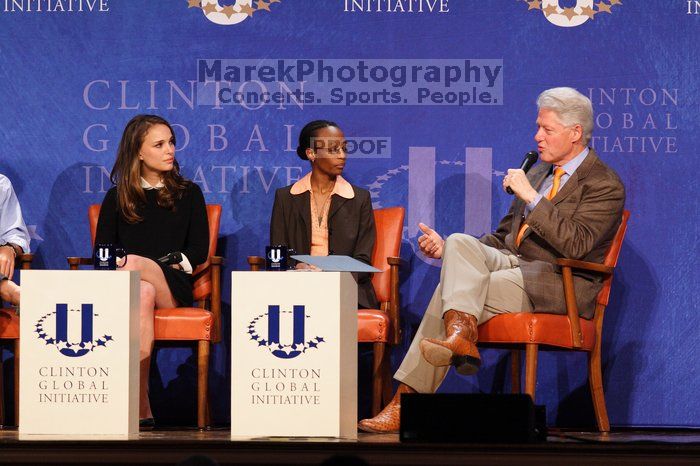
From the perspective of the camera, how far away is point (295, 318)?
3.55 meters

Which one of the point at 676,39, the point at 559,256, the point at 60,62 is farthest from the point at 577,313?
the point at 60,62

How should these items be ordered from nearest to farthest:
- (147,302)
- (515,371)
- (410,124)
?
(147,302), (515,371), (410,124)

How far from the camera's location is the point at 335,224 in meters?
5.15

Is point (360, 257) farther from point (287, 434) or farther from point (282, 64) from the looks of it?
point (287, 434)

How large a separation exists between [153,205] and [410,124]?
1345mm

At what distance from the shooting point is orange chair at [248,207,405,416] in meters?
4.67

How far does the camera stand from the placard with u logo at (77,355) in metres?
3.57

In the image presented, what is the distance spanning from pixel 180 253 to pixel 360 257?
2.69 ft

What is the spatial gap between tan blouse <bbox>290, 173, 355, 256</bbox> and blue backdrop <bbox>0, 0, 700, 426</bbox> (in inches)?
11.4

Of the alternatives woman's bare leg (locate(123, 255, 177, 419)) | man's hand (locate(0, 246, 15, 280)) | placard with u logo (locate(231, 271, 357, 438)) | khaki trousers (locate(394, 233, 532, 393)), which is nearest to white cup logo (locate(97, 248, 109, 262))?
placard with u logo (locate(231, 271, 357, 438))

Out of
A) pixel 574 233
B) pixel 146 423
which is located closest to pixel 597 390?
pixel 574 233

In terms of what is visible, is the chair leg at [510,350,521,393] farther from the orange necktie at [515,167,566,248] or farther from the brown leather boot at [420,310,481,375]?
the brown leather boot at [420,310,481,375]

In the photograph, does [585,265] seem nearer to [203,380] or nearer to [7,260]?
[203,380]

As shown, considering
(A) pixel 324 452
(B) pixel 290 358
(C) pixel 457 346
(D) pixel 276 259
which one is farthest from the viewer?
(C) pixel 457 346
